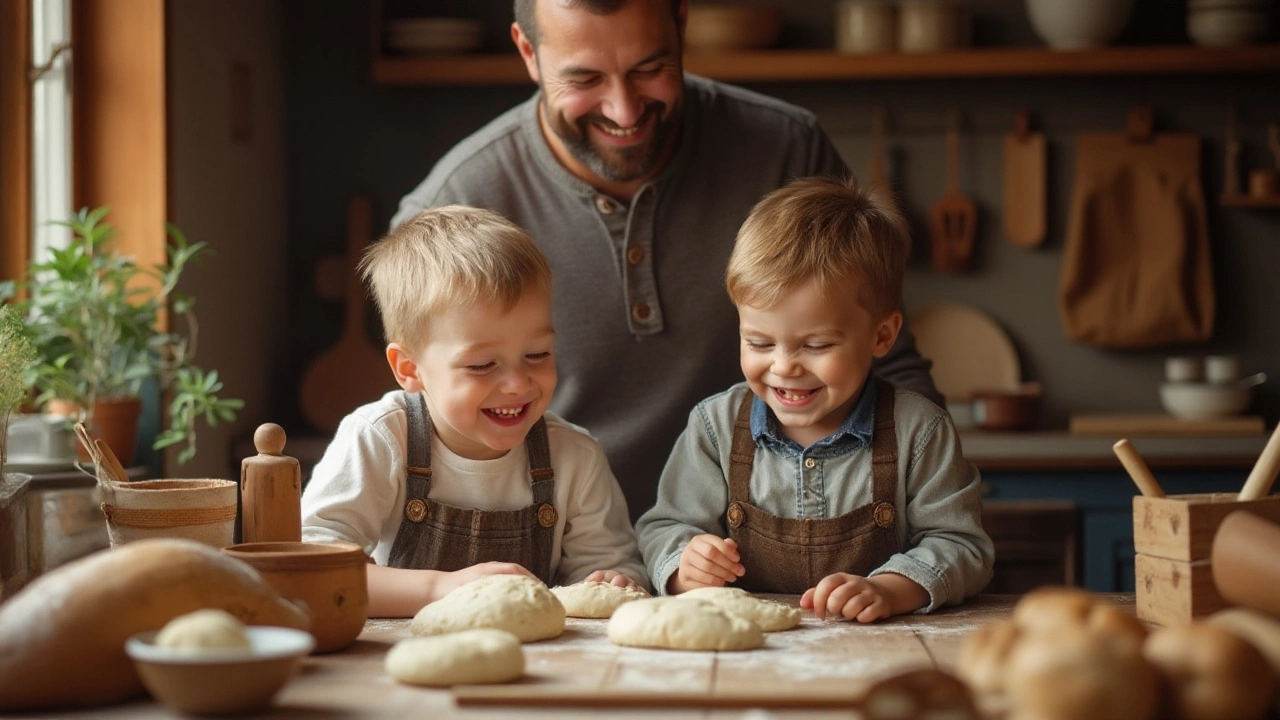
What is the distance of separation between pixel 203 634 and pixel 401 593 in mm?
462

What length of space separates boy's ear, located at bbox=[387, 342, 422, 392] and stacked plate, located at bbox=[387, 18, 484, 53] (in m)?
2.25

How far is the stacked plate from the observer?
3.71m

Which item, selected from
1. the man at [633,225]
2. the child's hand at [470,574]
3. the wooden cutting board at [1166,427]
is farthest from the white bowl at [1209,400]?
the child's hand at [470,574]

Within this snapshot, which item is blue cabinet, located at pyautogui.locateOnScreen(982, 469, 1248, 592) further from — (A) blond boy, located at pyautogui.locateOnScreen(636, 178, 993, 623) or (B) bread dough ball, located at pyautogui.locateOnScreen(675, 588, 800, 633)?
(B) bread dough ball, located at pyautogui.locateOnScreen(675, 588, 800, 633)

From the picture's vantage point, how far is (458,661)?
3.40ft

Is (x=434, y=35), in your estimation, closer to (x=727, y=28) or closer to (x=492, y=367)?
(x=727, y=28)

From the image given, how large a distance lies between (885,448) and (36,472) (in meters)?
1.19

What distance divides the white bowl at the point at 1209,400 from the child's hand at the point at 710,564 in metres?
2.51

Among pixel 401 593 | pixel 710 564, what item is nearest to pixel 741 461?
pixel 710 564

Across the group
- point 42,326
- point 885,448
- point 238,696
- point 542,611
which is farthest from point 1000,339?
point 238,696

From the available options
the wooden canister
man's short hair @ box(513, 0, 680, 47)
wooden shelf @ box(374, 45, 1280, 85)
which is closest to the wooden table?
the wooden canister

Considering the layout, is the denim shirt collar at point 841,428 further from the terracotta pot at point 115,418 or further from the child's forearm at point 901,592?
the terracotta pot at point 115,418

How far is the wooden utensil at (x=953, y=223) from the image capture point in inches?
153

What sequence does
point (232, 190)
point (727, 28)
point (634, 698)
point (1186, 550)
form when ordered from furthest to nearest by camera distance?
point (727, 28) → point (232, 190) → point (1186, 550) → point (634, 698)
